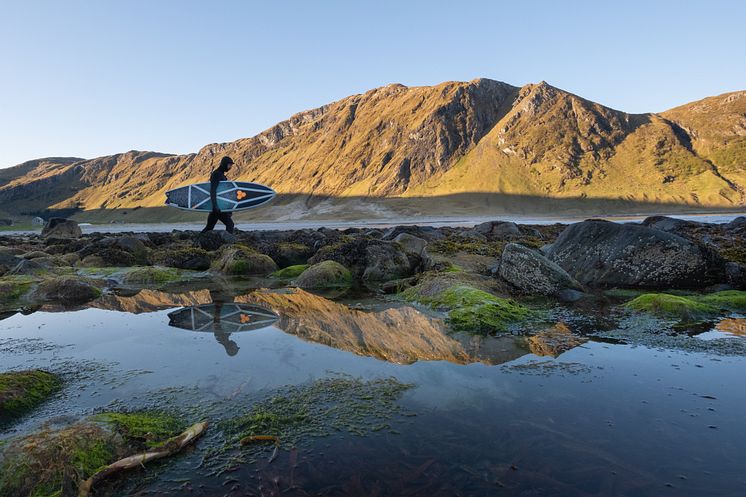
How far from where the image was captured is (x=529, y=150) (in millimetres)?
144125

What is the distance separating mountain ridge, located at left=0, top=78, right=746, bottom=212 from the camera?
130m

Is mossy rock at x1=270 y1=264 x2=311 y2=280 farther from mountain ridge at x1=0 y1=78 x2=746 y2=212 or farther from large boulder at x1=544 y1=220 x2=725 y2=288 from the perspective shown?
mountain ridge at x1=0 y1=78 x2=746 y2=212

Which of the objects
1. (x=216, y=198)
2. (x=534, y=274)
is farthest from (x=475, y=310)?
(x=216, y=198)

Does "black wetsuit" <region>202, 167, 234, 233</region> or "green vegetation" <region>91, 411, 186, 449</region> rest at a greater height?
"black wetsuit" <region>202, 167, 234, 233</region>

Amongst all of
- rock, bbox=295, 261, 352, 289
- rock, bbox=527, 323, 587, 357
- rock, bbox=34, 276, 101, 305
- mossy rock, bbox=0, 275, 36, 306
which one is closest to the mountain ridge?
rock, bbox=295, 261, 352, 289

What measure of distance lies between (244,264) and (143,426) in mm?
11991

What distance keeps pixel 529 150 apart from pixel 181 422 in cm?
15574

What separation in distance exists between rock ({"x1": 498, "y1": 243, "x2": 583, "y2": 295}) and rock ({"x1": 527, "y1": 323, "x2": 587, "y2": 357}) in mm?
3171

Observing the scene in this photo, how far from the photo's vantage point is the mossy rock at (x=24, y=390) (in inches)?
177

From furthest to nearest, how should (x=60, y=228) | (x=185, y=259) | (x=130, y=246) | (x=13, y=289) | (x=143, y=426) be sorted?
(x=60, y=228), (x=130, y=246), (x=185, y=259), (x=13, y=289), (x=143, y=426)

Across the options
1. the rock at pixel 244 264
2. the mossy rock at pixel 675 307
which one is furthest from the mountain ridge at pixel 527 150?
the mossy rock at pixel 675 307

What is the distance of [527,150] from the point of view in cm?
14450

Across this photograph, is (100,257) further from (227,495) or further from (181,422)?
(227,495)

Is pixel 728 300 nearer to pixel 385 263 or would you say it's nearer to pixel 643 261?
pixel 643 261
